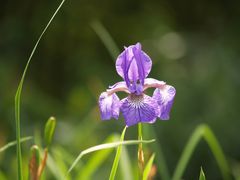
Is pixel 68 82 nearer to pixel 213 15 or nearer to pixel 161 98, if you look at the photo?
pixel 213 15

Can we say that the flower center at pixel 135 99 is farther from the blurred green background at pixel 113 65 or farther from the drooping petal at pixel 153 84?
the blurred green background at pixel 113 65

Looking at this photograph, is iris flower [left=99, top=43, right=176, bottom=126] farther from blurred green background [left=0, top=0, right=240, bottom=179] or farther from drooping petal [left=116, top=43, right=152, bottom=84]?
blurred green background [left=0, top=0, right=240, bottom=179]

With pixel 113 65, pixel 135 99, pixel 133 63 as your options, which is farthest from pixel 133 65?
pixel 113 65

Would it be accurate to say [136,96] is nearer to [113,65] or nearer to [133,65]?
[133,65]

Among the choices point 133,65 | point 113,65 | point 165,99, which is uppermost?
point 133,65

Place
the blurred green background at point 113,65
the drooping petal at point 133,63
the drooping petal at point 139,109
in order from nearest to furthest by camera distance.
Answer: the drooping petal at point 139,109
the drooping petal at point 133,63
the blurred green background at point 113,65

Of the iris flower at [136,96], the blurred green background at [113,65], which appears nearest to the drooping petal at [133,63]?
the iris flower at [136,96]

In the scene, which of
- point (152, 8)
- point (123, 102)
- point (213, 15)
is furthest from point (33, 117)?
point (123, 102)

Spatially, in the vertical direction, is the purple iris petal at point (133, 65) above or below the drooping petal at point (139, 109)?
above
